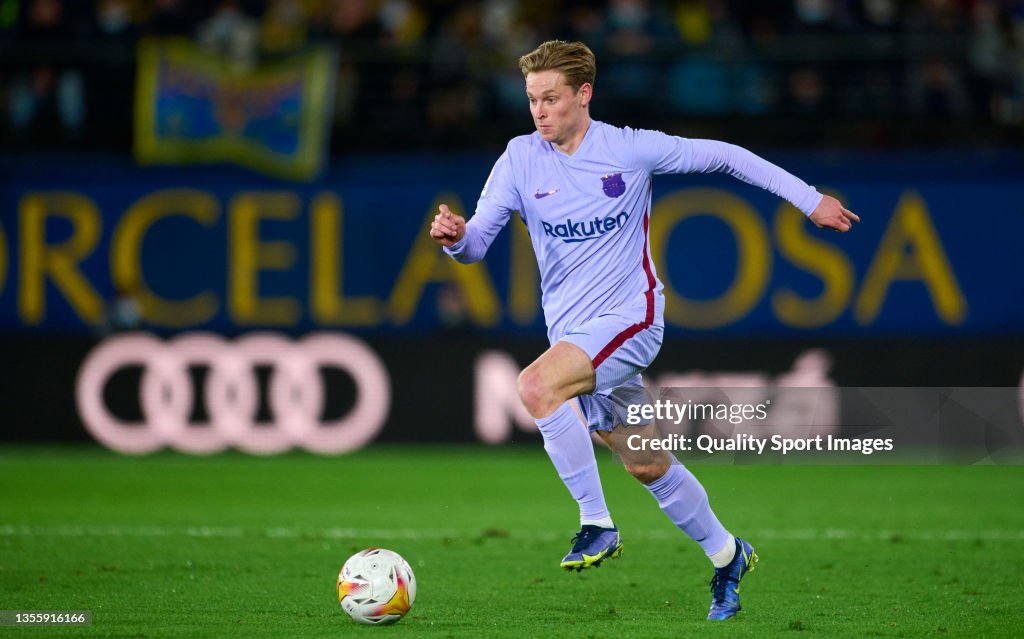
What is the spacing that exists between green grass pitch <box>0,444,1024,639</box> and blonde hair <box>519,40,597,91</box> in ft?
7.65

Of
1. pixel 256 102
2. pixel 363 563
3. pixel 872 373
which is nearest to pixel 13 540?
pixel 363 563

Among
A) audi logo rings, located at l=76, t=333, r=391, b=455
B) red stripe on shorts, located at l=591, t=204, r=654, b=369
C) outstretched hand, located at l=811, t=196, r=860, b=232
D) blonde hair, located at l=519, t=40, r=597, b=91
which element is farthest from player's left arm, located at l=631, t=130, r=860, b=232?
audi logo rings, located at l=76, t=333, r=391, b=455

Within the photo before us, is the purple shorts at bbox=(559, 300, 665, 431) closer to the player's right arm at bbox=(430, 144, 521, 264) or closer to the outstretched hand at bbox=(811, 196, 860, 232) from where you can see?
the player's right arm at bbox=(430, 144, 521, 264)

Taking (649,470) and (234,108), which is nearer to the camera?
(649,470)

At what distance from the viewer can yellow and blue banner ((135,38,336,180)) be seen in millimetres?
15453

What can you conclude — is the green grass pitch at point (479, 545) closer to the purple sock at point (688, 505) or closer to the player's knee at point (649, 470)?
the purple sock at point (688, 505)

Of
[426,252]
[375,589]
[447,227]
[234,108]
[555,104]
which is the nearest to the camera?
[447,227]

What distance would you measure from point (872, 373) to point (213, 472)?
6.28m

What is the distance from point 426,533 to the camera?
9.78 meters

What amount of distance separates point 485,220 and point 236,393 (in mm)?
8778


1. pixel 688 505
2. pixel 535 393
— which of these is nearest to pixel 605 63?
pixel 688 505

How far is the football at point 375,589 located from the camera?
20.5 feet

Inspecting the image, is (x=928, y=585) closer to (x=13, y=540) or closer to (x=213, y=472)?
(x=13, y=540)

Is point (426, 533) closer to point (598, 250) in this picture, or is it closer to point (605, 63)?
point (598, 250)
